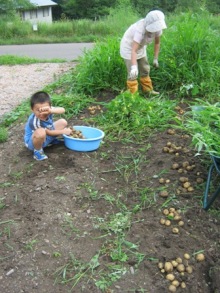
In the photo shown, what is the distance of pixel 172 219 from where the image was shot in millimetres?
2498

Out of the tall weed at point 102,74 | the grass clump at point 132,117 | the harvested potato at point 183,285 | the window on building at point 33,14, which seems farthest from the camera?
the window on building at point 33,14

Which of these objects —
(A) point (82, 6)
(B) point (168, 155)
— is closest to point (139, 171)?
(B) point (168, 155)

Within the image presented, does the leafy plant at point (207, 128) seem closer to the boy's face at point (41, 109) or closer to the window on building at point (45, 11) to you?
the boy's face at point (41, 109)

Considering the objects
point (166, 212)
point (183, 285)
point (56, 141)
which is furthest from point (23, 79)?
point (183, 285)

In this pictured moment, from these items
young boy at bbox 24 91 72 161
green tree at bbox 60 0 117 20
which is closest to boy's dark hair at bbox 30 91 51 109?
young boy at bbox 24 91 72 161

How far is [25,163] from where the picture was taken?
10.6 ft

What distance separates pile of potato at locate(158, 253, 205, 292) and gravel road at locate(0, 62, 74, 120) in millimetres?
3117

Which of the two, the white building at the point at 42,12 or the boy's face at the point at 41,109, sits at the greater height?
the boy's face at the point at 41,109

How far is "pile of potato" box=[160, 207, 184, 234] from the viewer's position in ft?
8.01

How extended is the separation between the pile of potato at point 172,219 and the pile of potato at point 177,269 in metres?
0.23

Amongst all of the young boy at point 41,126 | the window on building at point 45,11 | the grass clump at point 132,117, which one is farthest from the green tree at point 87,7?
the young boy at point 41,126

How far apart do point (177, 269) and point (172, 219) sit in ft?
1.38

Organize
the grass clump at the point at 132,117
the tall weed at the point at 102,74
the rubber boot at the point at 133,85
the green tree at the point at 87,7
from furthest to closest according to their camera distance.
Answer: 1. the green tree at the point at 87,7
2. the tall weed at the point at 102,74
3. the rubber boot at the point at 133,85
4. the grass clump at the point at 132,117

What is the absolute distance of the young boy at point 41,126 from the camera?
311cm
